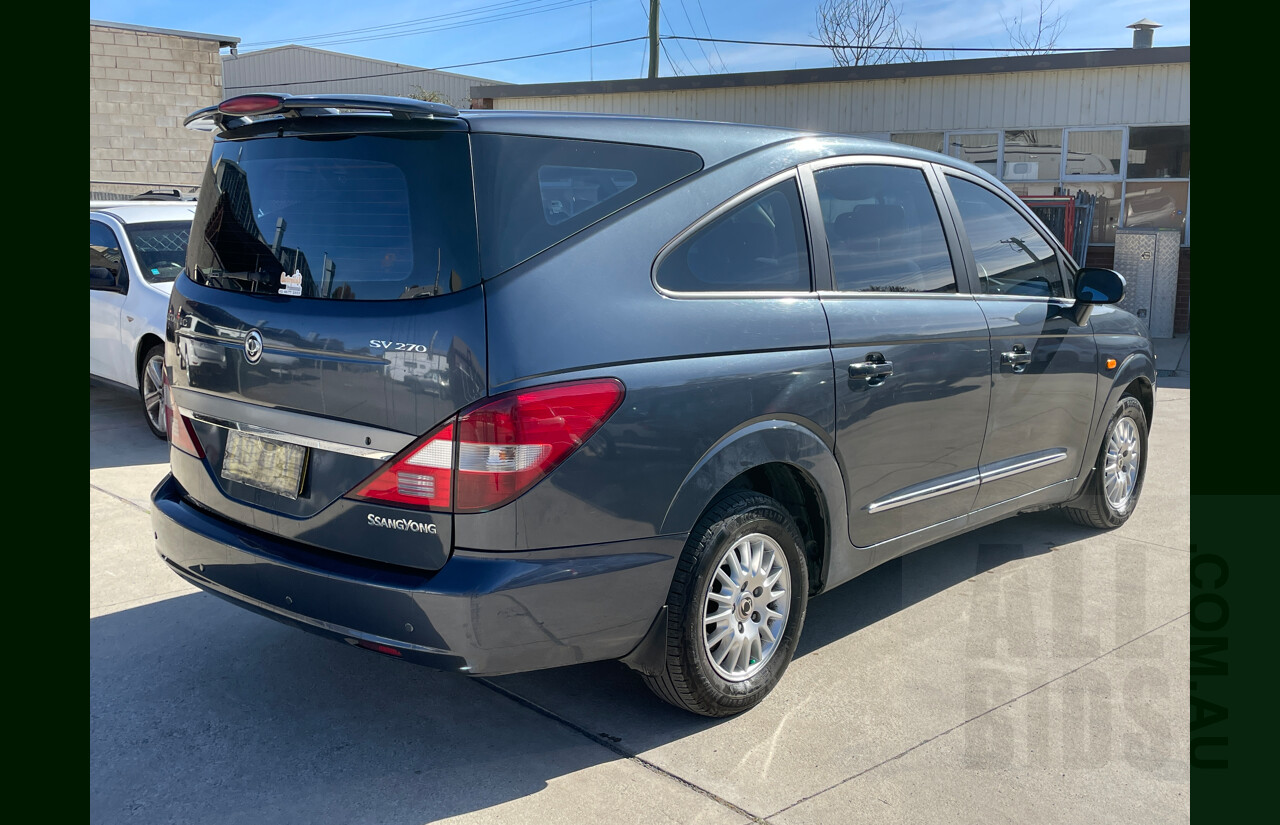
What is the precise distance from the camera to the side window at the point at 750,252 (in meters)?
3.29

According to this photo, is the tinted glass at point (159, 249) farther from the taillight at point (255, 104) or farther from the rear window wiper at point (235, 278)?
the taillight at point (255, 104)

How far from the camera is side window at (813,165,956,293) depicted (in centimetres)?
387

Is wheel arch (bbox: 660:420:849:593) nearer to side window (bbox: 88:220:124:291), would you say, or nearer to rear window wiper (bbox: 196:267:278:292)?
rear window wiper (bbox: 196:267:278:292)

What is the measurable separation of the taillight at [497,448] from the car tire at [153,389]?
530cm

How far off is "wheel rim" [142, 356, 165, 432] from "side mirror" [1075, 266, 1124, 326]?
19.5 ft

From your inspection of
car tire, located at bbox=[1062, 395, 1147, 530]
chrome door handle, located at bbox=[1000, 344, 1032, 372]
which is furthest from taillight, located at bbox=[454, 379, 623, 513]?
car tire, located at bbox=[1062, 395, 1147, 530]

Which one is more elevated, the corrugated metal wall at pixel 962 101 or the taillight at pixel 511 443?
the corrugated metal wall at pixel 962 101

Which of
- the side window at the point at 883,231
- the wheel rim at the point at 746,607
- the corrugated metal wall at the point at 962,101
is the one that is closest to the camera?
the wheel rim at the point at 746,607

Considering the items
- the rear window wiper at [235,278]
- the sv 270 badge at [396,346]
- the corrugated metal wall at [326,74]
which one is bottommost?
the sv 270 badge at [396,346]

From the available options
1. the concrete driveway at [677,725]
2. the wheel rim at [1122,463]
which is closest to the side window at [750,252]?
the concrete driveway at [677,725]

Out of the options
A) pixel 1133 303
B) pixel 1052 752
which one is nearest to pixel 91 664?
pixel 1052 752

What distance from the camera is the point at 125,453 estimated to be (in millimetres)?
7301

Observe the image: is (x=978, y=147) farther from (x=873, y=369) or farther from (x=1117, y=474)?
(x=873, y=369)

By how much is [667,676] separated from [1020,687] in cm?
137
